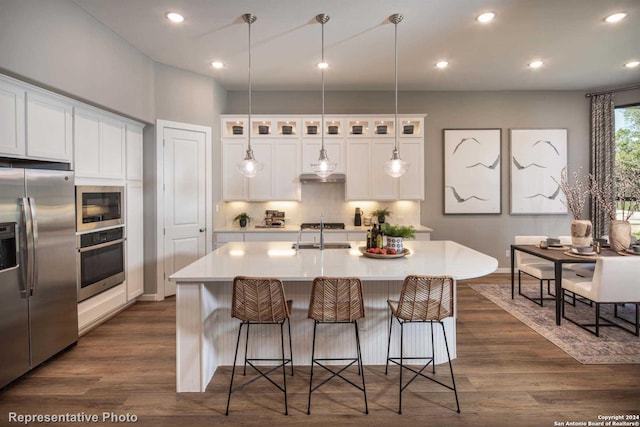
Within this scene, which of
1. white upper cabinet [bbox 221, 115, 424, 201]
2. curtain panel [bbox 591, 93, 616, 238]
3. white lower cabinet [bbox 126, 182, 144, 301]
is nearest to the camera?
white lower cabinet [bbox 126, 182, 144, 301]

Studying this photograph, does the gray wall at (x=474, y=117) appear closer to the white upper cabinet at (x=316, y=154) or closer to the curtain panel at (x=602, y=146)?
the curtain panel at (x=602, y=146)

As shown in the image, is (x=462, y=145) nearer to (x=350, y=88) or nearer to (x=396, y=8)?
(x=350, y=88)

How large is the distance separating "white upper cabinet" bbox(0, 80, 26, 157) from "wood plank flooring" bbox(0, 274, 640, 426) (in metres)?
1.74

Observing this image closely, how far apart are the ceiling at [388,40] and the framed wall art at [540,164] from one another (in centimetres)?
82

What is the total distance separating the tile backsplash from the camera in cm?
545

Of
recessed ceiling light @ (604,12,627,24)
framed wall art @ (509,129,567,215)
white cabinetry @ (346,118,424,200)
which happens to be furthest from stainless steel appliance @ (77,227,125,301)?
framed wall art @ (509,129,567,215)

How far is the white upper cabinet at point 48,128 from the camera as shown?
2.63m

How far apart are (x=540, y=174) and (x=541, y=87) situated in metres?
1.41

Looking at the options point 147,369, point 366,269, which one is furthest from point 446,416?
point 147,369

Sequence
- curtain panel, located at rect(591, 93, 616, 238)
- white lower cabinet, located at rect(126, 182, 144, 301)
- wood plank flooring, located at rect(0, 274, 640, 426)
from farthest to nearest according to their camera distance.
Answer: curtain panel, located at rect(591, 93, 616, 238)
white lower cabinet, located at rect(126, 182, 144, 301)
wood plank flooring, located at rect(0, 274, 640, 426)

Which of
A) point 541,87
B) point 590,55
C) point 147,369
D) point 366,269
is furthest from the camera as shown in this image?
point 541,87

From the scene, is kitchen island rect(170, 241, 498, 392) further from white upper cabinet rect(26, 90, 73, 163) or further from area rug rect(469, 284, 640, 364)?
white upper cabinet rect(26, 90, 73, 163)

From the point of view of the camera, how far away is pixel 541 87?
17.5 feet

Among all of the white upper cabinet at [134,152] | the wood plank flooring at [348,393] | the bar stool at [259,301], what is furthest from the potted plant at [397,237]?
the white upper cabinet at [134,152]
